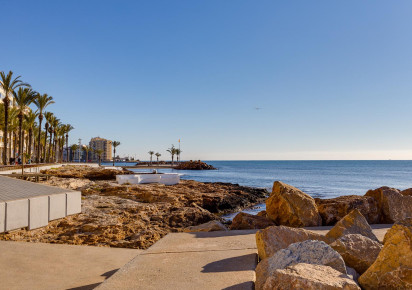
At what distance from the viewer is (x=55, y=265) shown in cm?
638

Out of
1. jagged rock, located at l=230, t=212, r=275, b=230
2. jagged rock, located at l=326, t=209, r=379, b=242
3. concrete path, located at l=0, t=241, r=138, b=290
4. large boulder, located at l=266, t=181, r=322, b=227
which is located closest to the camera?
jagged rock, located at l=326, t=209, r=379, b=242

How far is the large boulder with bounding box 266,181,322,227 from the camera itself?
7508 mm

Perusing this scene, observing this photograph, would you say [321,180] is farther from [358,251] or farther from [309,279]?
[309,279]

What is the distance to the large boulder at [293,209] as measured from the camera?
24.6ft

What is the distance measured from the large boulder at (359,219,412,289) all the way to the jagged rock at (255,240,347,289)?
A: 341 mm

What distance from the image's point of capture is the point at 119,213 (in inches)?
556

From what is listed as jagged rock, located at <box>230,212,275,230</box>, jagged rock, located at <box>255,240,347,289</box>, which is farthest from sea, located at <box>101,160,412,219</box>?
jagged rock, located at <box>255,240,347,289</box>

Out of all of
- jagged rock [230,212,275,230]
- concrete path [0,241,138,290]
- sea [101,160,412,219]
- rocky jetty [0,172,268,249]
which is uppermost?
jagged rock [230,212,275,230]

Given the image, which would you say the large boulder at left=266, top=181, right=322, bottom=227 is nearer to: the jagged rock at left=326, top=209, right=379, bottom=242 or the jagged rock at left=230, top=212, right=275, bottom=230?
the jagged rock at left=230, top=212, right=275, bottom=230

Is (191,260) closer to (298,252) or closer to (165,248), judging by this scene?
(165,248)

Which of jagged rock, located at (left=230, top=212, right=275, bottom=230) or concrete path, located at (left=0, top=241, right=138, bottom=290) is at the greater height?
jagged rock, located at (left=230, top=212, right=275, bottom=230)

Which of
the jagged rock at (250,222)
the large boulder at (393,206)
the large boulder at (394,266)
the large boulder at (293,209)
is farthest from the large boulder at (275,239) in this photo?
the large boulder at (393,206)

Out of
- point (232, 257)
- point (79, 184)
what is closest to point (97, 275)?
point (232, 257)

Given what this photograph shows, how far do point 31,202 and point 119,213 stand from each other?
5615mm
